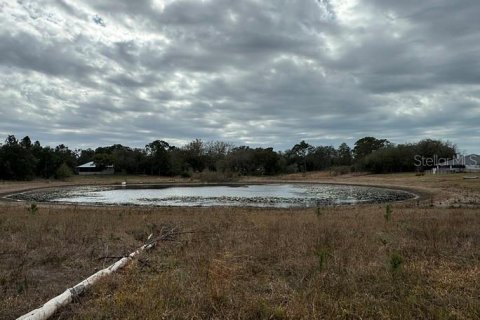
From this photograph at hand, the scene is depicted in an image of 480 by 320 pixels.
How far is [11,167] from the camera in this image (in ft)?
238

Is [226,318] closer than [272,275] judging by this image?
Yes

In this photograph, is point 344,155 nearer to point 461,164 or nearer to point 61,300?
point 461,164

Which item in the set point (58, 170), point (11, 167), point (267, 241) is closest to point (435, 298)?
point (267, 241)

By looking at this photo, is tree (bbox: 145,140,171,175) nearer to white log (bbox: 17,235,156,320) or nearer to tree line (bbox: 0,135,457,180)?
tree line (bbox: 0,135,457,180)

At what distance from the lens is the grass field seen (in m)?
5.09

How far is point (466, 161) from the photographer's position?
308 feet

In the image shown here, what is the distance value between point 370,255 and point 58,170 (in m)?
84.5

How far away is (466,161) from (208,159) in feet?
210

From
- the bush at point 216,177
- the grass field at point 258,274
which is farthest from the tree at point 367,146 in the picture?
the grass field at point 258,274

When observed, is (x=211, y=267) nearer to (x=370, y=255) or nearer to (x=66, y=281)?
(x=66, y=281)

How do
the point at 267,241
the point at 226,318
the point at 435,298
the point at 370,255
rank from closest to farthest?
the point at 226,318 → the point at 435,298 → the point at 370,255 → the point at 267,241

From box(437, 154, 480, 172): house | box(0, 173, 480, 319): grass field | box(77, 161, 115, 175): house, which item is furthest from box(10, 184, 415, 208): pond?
box(77, 161, 115, 175): house

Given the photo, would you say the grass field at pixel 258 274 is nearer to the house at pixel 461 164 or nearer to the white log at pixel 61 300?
the white log at pixel 61 300

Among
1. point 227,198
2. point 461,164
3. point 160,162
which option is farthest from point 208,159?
point 227,198
